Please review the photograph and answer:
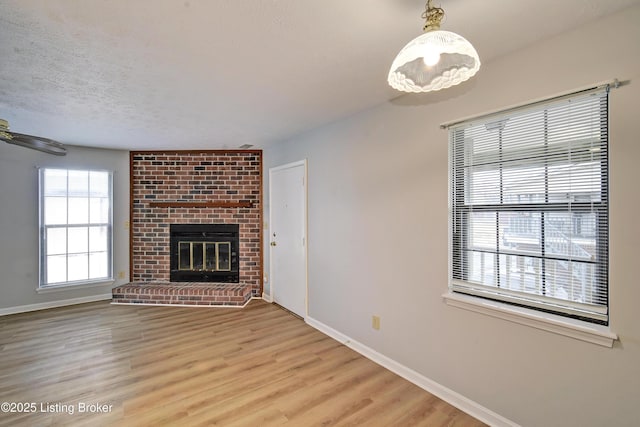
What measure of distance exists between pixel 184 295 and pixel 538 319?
13.8ft

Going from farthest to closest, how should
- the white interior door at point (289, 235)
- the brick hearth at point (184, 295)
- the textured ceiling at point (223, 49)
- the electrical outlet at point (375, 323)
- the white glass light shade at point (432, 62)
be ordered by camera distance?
the brick hearth at point (184, 295) < the white interior door at point (289, 235) < the electrical outlet at point (375, 323) < the textured ceiling at point (223, 49) < the white glass light shade at point (432, 62)

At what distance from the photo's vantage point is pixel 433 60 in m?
1.07

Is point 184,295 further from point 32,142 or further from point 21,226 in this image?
point 32,142

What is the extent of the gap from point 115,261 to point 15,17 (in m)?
4.04

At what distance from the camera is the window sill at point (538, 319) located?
1.50 metres

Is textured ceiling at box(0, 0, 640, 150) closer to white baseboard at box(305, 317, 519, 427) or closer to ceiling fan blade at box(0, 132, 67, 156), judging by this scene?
ceiling fan blade at box(0, 132, 67, 156)

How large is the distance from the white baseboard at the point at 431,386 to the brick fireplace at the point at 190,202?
2163 millimetres

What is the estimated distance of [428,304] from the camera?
2285 millimetres

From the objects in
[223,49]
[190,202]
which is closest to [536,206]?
[223,49]

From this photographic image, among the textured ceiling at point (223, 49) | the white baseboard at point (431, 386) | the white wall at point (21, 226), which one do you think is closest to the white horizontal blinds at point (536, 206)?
the textured ceiling at point (223, 49)

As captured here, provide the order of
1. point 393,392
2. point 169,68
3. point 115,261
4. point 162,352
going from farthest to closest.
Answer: point 115,261 → point 162,352 → point 393,392 → point 169,68

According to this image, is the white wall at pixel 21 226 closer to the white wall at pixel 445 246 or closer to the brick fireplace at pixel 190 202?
the brick fireplace at pixel 190 202

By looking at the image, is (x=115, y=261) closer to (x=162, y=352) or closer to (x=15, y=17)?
(x=162, y=352)

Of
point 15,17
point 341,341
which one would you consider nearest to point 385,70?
point 15,17
